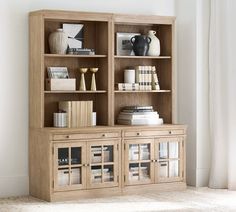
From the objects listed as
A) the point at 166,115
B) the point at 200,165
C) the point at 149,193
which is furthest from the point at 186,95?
the point at 149,193

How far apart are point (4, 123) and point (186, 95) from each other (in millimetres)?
2155

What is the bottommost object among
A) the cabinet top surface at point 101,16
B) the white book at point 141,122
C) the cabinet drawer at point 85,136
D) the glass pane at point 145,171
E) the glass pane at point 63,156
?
the glass pane at point 145,171

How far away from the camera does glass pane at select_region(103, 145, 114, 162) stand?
668 cm

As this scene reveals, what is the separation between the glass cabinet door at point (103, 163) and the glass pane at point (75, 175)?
109 mm

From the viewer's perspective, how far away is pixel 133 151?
6852mm

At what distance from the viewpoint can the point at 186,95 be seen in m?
7.47

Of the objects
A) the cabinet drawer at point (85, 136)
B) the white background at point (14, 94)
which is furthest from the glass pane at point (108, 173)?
the white background at point (14, 94)

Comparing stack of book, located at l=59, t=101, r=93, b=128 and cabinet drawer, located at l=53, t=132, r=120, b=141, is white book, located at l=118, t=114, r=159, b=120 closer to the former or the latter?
cabinet drawer, located at l=53, t=132, r=120, b=141

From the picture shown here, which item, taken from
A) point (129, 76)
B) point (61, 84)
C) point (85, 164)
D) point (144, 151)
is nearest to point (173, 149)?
point (144, 151)

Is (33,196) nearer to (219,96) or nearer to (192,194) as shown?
(192,194)

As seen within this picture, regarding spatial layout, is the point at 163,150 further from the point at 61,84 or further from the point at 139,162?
the point at 61,84

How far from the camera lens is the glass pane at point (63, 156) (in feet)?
21.1

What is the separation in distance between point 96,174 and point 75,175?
240 mm

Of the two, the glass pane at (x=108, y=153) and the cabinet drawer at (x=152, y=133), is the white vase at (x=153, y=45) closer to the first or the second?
the cabinet drawer at (x=152, y=133)
